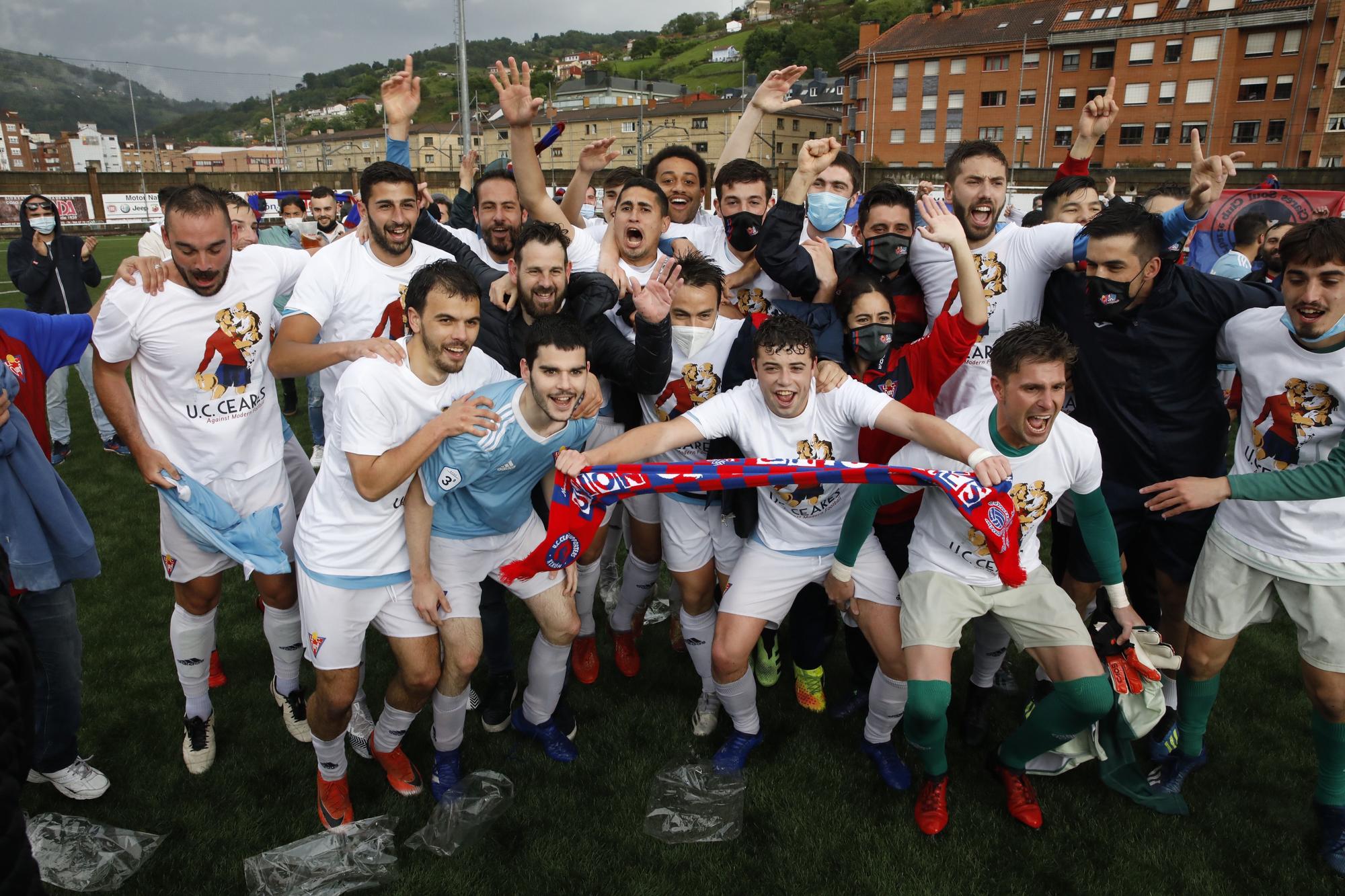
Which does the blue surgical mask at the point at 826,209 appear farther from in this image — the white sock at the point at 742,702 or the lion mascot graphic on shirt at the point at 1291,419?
the white sock at the point at 742,702

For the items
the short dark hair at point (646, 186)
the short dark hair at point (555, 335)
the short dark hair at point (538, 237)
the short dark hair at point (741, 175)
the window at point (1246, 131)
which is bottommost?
the short dark hair at point (555, 335)

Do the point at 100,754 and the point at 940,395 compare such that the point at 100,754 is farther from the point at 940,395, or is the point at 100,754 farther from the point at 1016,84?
the point at 1016,84

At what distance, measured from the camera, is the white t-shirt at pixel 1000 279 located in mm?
4293

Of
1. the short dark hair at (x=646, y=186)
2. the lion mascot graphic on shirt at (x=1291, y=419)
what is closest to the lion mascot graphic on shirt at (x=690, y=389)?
the short dark hair at (x=646, y=186)

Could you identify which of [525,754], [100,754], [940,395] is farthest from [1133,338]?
[100,754]

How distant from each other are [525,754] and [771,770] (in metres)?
1.29

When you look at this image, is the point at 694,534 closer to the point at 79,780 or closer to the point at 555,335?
the point at 555,335

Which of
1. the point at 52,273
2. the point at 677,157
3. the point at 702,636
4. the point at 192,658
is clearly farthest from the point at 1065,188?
the point at 52,273

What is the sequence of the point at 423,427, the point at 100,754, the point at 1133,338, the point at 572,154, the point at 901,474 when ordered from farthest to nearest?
the point at 572,154, the point at 100,754, the point at 1133,338, the point at 901,474, the point at 423,427

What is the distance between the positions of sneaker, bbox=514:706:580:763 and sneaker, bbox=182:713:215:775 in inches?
61.6

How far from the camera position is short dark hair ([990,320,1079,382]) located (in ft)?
11.3

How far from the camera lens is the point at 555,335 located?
352 cm

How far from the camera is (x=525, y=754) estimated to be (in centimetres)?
425

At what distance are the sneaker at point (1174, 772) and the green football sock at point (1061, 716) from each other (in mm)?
698
